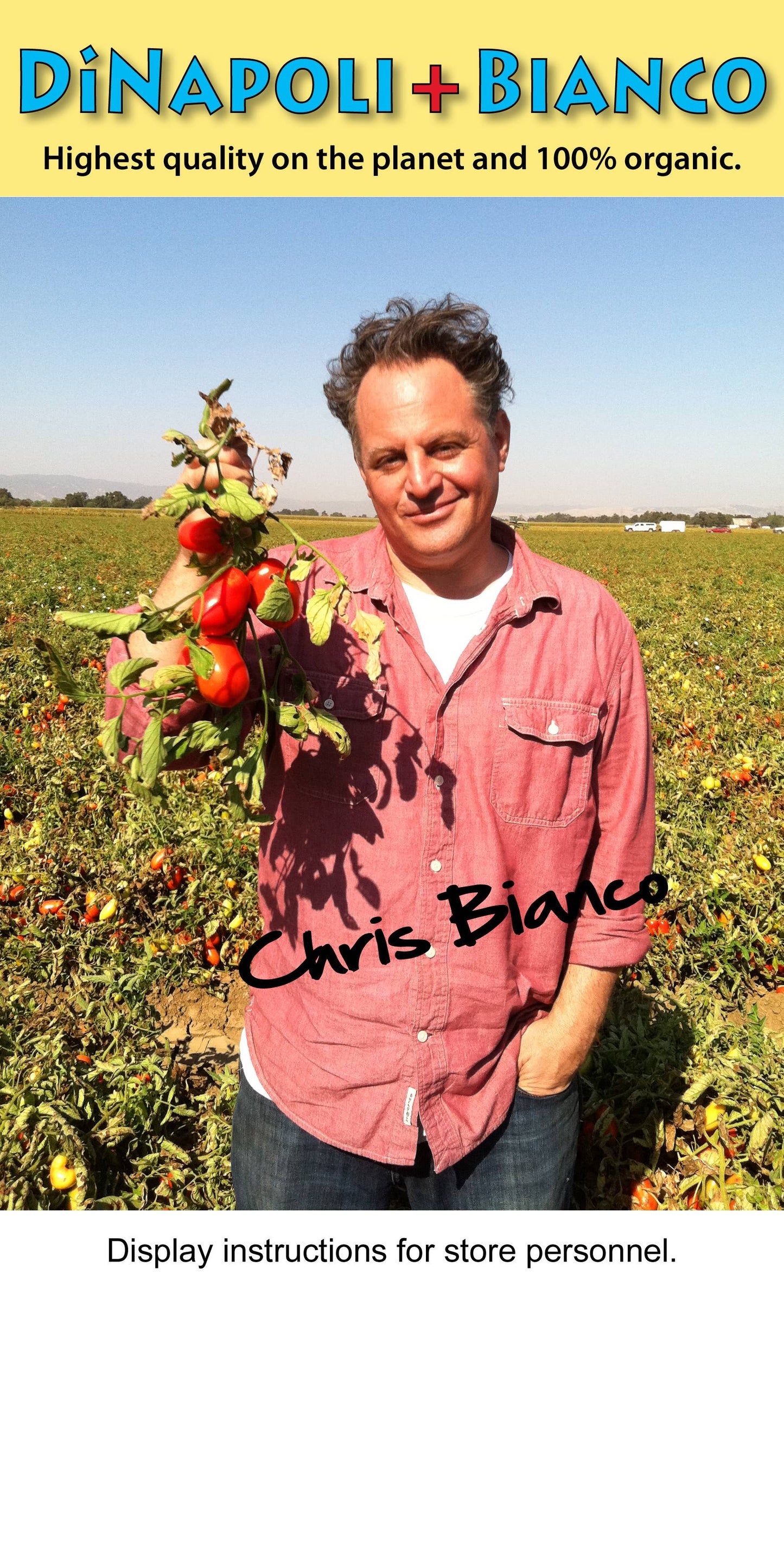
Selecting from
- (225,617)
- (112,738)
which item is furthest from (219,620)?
(112,738)

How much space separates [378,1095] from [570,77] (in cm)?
223

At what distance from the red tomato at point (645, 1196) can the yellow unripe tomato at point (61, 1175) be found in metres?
1.45

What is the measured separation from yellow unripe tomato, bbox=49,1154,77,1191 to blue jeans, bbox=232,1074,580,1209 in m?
0.48

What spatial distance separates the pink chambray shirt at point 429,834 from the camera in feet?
5.84

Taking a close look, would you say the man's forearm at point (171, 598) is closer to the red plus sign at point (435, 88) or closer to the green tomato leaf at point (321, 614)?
the green tomato leaf at point (321, 614)

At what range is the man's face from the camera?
5.48 ft

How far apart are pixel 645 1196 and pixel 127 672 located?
1.97m

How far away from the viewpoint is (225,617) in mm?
1313

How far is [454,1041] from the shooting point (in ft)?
6.01

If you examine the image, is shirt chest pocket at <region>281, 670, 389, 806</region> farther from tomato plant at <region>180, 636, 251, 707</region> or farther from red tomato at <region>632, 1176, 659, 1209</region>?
red tomato at <region>632, 1176, 659, 1209</region>

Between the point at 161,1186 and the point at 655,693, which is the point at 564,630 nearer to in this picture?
the point at 161,1186

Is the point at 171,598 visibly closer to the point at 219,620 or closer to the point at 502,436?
the point at 219,620

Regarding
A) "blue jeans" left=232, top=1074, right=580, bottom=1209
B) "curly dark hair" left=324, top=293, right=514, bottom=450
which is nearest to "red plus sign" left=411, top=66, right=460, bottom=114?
"curly dark hair" left=324, top=293, right=514, bottom=450
